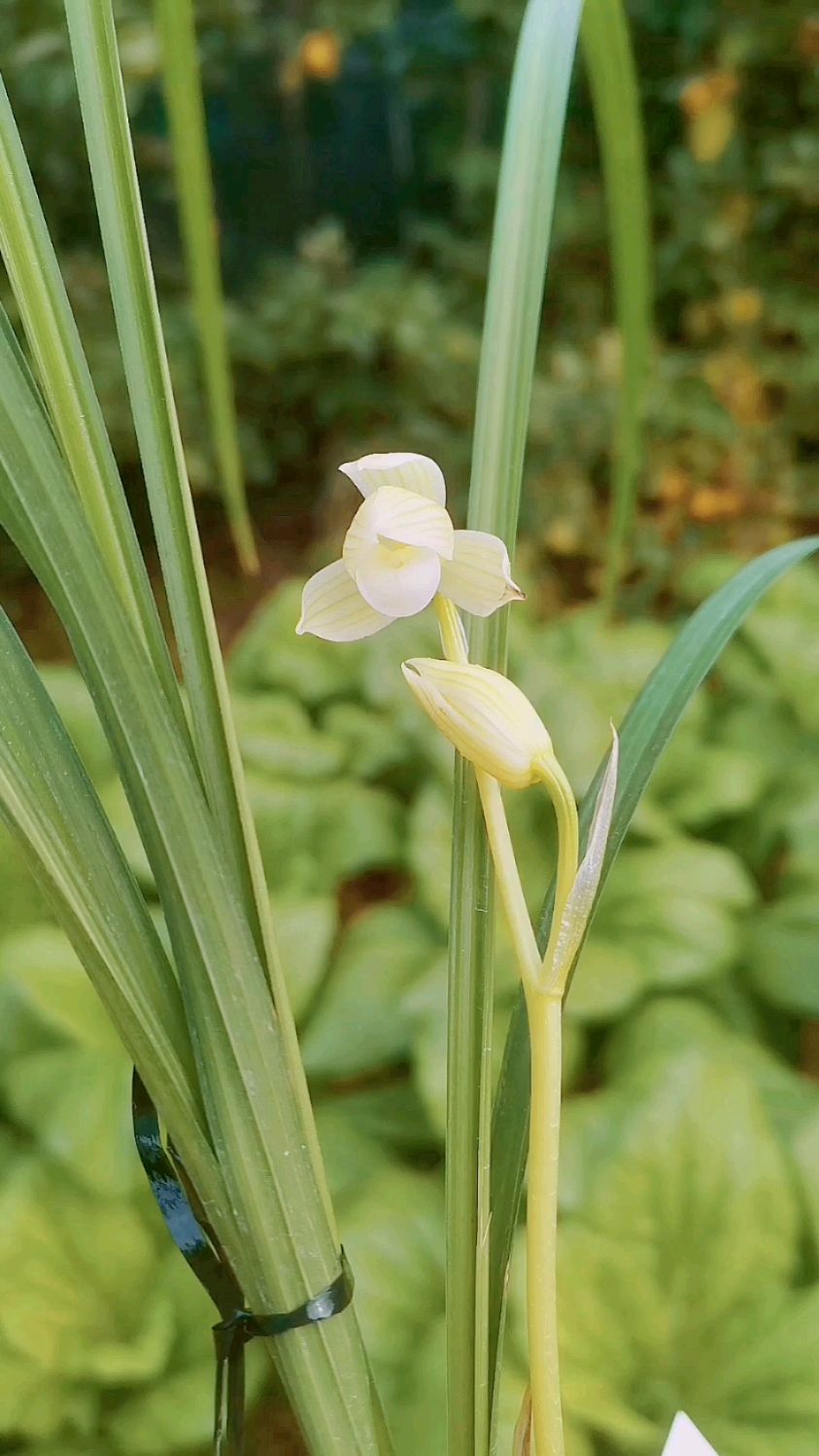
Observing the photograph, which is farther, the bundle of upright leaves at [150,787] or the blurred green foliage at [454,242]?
the blurred green foliage at [454,242]

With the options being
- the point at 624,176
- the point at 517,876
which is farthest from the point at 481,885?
the point at 624,176

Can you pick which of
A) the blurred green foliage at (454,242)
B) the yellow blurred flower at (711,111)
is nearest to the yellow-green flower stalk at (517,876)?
the blurred green foliage at (454,242)

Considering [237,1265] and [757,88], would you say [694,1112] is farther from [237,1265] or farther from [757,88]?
[757,88]

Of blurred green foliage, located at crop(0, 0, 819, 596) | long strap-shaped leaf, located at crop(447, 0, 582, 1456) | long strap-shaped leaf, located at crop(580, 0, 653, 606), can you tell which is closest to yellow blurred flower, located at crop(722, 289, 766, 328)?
blurred green foliage, located at crop(0, 0, 819, 596)

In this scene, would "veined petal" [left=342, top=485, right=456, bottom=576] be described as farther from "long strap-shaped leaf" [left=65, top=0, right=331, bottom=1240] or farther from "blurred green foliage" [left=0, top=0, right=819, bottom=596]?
"blurred green foliage" [left=0, top=0, right=819, bottom=596]

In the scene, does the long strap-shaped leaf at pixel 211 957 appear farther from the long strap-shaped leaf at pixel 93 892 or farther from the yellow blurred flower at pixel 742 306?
the yellow blurred flower at pixel 742 306
